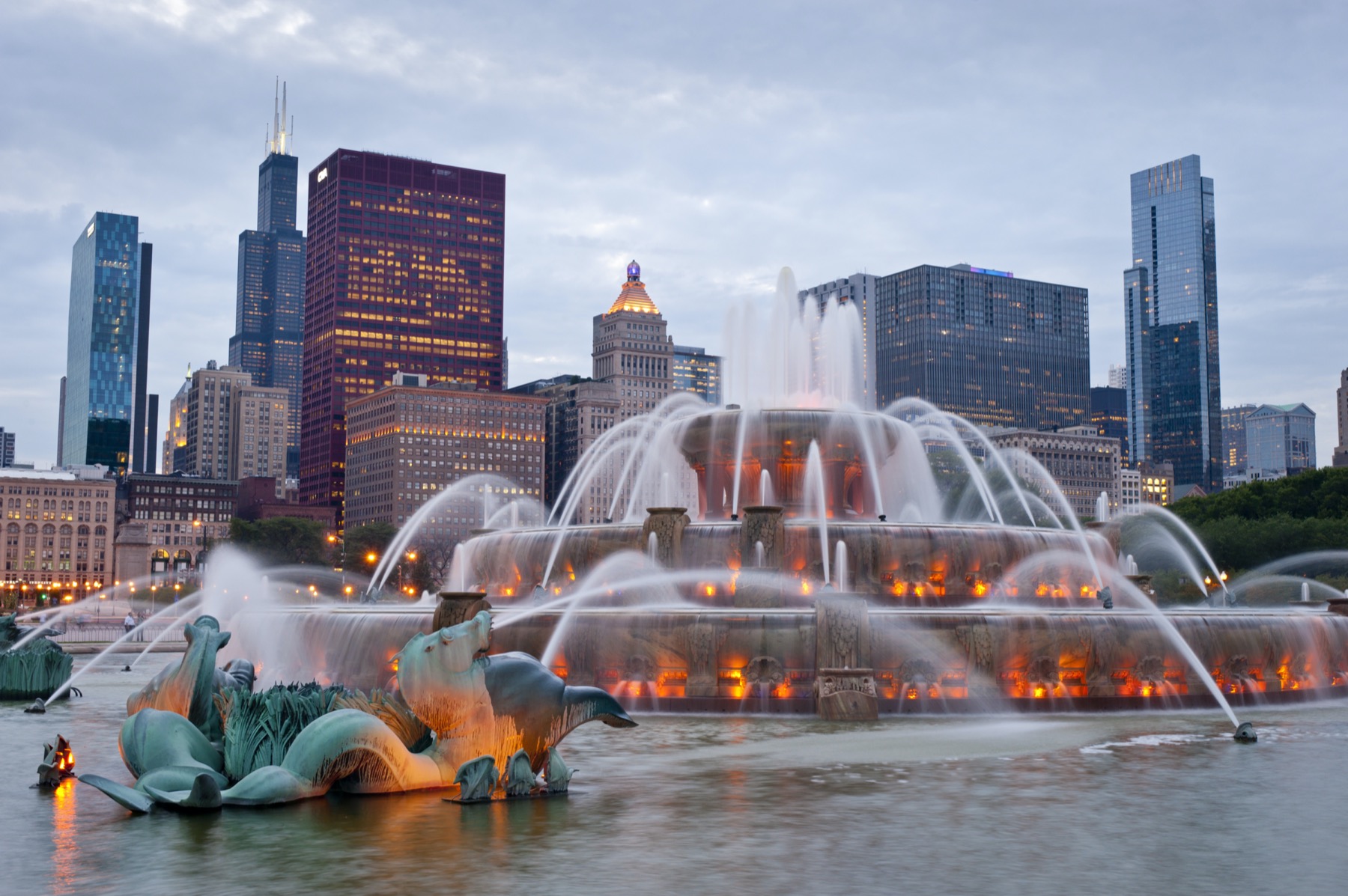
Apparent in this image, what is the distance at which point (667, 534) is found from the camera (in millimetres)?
37312

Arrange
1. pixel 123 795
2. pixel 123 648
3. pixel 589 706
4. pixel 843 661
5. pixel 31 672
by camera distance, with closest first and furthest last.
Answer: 1. pixel 123 795
2. pixel 589 706
3. pixel 843 661
4. pixel 31 672
5. pixel 123 648

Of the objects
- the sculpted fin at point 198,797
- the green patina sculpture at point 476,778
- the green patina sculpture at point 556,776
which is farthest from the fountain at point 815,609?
the sculpted fin at point 198,797

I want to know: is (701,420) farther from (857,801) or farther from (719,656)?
(857,801)

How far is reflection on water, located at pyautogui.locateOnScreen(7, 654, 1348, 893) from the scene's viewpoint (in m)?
13.0

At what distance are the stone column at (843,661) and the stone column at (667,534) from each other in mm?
8203

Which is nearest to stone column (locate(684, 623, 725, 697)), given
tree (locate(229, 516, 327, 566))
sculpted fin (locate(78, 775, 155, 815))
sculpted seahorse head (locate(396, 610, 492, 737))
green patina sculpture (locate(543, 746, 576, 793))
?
green patina sculpture (locate(543, 746, 576, 793))

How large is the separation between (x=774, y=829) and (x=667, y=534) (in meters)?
22.0

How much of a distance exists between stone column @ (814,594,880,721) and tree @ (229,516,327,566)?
440ft

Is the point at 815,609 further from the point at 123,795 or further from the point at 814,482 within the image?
the point at 123,795

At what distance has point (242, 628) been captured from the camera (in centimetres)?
3681

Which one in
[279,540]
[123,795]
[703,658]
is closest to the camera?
[123,795]

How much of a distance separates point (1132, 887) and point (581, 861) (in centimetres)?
529

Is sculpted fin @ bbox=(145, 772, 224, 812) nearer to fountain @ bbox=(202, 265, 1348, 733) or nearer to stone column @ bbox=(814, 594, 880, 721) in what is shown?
fountain @ bbox=(202, 265, 1348, 733)

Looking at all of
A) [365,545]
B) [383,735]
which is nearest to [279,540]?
[365,545]
